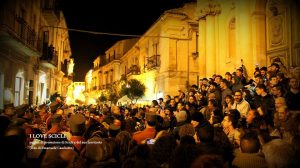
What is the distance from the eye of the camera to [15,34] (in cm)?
1201

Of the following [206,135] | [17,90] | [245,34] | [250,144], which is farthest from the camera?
[17,90]

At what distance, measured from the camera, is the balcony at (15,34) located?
35.7 ft

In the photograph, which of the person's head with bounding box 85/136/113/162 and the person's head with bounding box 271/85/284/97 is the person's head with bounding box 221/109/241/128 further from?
the person's head with bounding box 85/136/113/162

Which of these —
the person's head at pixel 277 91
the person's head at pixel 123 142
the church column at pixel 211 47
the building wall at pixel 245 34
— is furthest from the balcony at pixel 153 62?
the person's head at pixel 123 142

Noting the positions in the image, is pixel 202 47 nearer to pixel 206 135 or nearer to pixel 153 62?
pixel 153 62

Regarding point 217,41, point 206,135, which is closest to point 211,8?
point 217,41

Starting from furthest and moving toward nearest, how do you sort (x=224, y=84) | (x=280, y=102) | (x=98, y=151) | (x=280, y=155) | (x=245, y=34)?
(x=245, y=34) < (x=224, y=84) < (x=280, y=102) < (x=98, y=151) < (x=280, y=155)

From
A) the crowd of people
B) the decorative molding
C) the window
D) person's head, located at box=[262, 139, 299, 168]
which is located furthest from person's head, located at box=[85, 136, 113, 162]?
the decorative molding

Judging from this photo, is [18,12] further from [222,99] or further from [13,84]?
[222,99]

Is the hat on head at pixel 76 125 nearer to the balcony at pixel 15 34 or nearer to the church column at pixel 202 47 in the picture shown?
the balcony at pixel 15 34

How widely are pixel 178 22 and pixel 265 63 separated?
12.2 metres

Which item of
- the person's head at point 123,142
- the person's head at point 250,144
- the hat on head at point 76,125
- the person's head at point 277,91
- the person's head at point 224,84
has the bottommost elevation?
the person's head at point 123,142

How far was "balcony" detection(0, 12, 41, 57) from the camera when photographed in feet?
35.7

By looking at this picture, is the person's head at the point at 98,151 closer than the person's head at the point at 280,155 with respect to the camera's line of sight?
No
